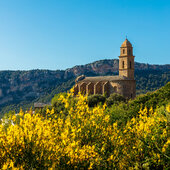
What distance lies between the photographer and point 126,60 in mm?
53375

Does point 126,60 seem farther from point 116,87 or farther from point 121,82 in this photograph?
point 116,87

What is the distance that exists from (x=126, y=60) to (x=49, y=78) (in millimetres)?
61701

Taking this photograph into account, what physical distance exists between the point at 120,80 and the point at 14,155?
145 ft

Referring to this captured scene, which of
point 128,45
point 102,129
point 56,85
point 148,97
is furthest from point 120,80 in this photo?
point 56,85

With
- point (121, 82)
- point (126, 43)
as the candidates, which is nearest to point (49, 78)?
point (126, 43)

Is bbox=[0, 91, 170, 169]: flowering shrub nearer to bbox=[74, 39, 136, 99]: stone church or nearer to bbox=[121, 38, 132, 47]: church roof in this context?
bbox=[74, 39, 136, 99]: stone church

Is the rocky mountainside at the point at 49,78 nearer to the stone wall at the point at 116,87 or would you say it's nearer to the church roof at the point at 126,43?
the church roof at the point at 126,43

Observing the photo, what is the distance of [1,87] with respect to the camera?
103312mm

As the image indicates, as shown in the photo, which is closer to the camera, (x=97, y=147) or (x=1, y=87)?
(x=97, y=147)

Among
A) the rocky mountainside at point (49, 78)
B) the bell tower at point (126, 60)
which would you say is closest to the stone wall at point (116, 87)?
the bell tower at point (126, 60)

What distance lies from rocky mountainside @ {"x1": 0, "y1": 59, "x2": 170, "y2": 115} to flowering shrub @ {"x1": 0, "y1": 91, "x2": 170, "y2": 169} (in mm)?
78715

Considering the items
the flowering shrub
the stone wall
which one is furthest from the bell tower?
the flowering shrub

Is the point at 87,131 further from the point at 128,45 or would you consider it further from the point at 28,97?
the point at 28,97

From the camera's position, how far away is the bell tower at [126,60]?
175 feet
